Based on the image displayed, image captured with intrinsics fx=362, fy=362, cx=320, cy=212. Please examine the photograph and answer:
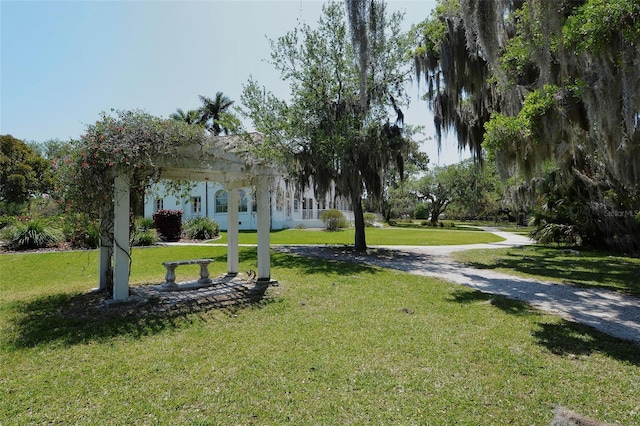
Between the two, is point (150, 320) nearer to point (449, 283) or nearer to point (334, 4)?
point (449, 283)

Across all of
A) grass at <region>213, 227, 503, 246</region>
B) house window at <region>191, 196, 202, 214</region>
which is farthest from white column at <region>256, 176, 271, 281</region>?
house window at <region>191, 196, 202, 214</region>

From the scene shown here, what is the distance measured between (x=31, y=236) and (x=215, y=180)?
9.63 m

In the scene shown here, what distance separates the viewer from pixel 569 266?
10.5 meters

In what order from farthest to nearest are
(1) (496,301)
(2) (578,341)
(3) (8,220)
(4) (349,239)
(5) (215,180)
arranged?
(4) (349,239) < (3) (8,220) < (5) (215,180) < (1) (496,301) < (2) (578,341)

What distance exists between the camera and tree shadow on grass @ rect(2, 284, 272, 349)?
450cm

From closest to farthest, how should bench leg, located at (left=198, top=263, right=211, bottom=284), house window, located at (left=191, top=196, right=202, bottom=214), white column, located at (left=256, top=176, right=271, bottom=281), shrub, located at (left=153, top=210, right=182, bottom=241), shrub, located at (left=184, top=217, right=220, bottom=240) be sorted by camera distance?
white column, located at (left=256, top=176, right=271, bottom=281) < bench leg, located at (left=198, top=263, right=211, bottom=284) < shrub, located at (left=153, top=210, right=182, bottom=241) < shrub, located at (left=184, top=217, right=220, bottom=240) < house window, located at (left=191, top=196, right=202, bottom=214)

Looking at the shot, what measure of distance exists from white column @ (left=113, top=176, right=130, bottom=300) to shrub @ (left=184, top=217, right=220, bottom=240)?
1240 cm

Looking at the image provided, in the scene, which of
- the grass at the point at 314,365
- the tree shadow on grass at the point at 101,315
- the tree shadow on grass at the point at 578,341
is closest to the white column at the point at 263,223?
the tree shadow on grass at the point at 101,315

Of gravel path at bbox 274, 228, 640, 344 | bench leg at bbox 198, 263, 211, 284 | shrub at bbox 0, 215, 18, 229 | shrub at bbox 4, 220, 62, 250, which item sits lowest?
gravel path at bbox 274, 228, 640, 344

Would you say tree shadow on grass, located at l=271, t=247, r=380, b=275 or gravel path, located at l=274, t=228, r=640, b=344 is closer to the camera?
gravel path, located at l=274, t=228, r=640, b=344

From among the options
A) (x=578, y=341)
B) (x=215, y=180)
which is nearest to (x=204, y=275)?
(x=215, y=180)

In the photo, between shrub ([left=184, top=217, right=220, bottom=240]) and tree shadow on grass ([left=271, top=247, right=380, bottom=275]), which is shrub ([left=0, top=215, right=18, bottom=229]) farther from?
tree shadow on grass ([left=271, top=247, right=380, bottom=275])

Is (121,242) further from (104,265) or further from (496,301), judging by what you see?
(496,301)

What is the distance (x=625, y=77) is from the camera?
4609 millimetres
